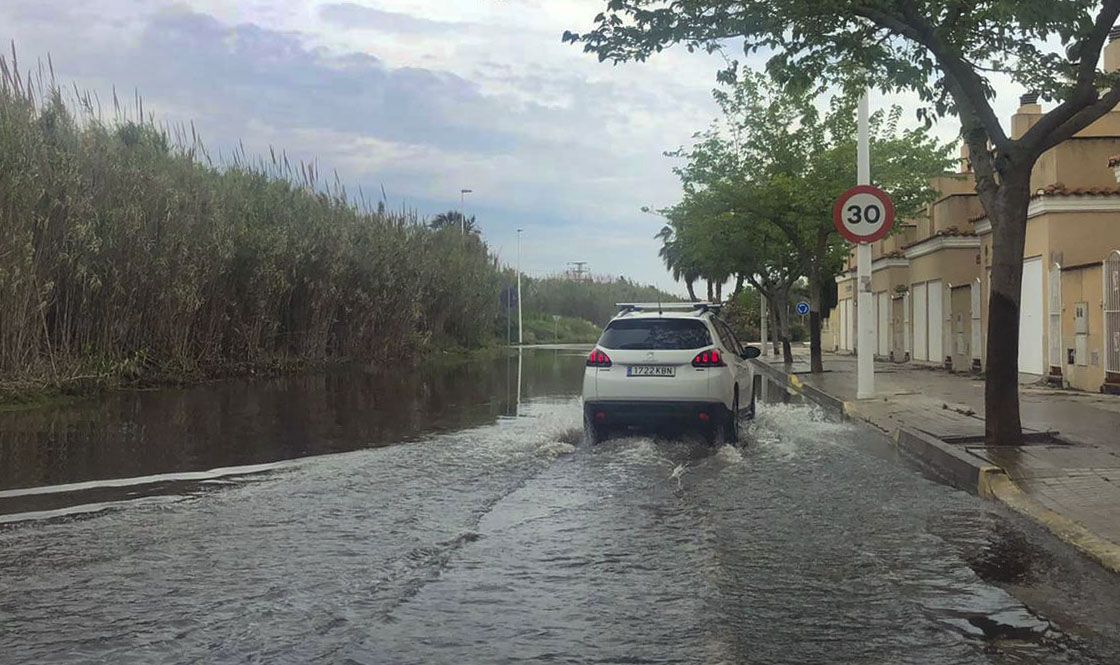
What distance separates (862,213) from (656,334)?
621 centimetres

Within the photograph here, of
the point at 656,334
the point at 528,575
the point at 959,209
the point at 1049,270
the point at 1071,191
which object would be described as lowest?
the point at 528,575

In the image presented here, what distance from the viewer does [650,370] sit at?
37.0ft

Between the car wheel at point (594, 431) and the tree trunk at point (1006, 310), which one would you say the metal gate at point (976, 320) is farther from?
the car wheel at point (594, 431)

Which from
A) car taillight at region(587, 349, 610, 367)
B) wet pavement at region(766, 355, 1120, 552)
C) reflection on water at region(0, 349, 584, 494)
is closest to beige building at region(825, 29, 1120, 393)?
wet pavement at region(766, 355, 1120, 552)

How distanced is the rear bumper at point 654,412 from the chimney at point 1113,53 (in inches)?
690

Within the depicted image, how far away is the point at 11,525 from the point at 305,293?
18.4 metres

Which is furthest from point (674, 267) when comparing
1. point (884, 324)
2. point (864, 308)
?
point (864, 308)

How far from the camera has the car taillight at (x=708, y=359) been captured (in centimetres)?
1120

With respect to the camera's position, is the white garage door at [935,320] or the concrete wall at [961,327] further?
the white garage door at [935,320]

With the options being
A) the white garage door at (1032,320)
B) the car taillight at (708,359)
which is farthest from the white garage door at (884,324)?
the car taillight at (708,359)

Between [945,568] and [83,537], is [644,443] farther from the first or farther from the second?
[83,537]

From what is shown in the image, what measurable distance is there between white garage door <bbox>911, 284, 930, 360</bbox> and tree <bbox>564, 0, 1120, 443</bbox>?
2160cm

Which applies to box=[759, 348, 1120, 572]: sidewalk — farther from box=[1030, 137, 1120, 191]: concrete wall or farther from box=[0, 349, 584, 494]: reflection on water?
box=[0, 349, 584, 494]: reflection on water

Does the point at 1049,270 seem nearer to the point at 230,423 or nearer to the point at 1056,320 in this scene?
the point at 1056,320
